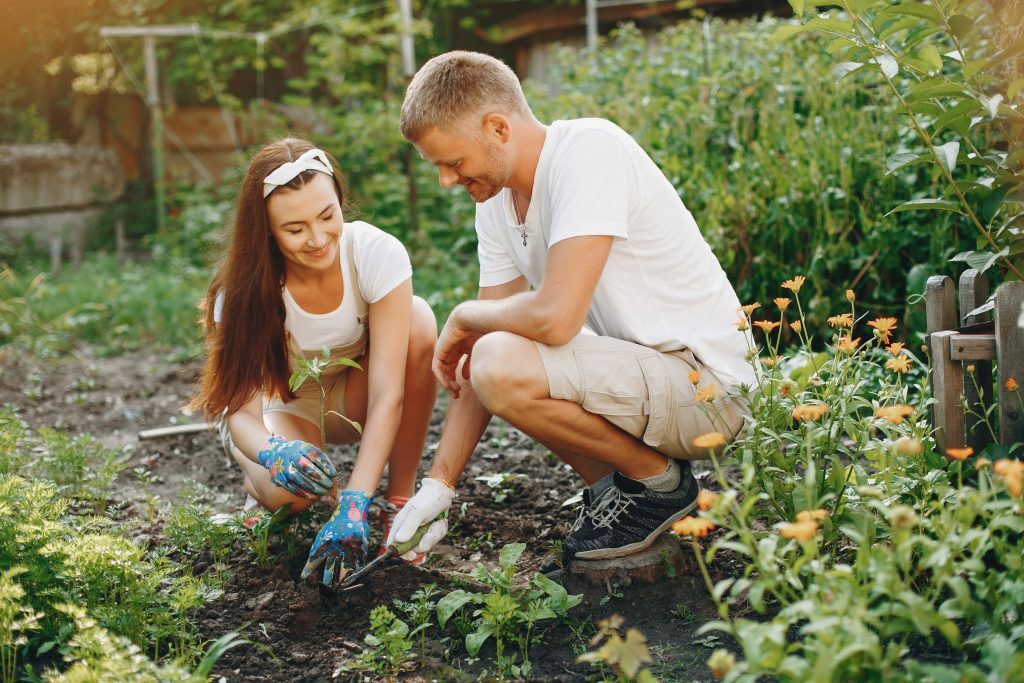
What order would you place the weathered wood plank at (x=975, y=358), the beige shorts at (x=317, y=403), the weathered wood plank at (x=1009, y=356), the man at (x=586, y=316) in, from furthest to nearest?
the beige shorts at (x=317, y=403) < the man at (x=586, y=316) < the weathered wood plank at (x=975, y=358) < the weathered wood plank at (x=1009, y=356)

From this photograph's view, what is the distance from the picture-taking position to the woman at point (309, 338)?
2439 mm

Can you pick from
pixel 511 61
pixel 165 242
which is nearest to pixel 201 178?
pixel 165 242

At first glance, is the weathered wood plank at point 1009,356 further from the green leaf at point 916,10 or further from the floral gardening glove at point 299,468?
the floral gardening glove at point 299,468

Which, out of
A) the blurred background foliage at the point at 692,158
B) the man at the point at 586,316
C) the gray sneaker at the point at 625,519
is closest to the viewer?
the man at the point at 586,316

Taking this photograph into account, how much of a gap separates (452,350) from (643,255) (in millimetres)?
562

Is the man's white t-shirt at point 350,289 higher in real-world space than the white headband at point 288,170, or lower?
lower

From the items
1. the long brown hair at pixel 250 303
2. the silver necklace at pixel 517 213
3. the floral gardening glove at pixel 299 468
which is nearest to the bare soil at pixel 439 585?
the floral gardening glove at pixel 299 468

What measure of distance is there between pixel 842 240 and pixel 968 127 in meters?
1.44

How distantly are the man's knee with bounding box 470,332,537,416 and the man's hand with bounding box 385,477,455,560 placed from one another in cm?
29

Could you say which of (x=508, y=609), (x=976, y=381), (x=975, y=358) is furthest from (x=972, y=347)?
(x=508, y=609)

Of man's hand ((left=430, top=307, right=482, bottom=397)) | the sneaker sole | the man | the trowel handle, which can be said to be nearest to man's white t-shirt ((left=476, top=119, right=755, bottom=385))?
the man

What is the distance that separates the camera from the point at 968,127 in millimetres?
2049

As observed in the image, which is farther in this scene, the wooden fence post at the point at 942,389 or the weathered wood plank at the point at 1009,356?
the wooden fence post at the point at 942,389

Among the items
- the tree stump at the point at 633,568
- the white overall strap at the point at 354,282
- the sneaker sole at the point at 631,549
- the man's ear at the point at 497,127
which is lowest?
the tree stump at the point at 633,568
